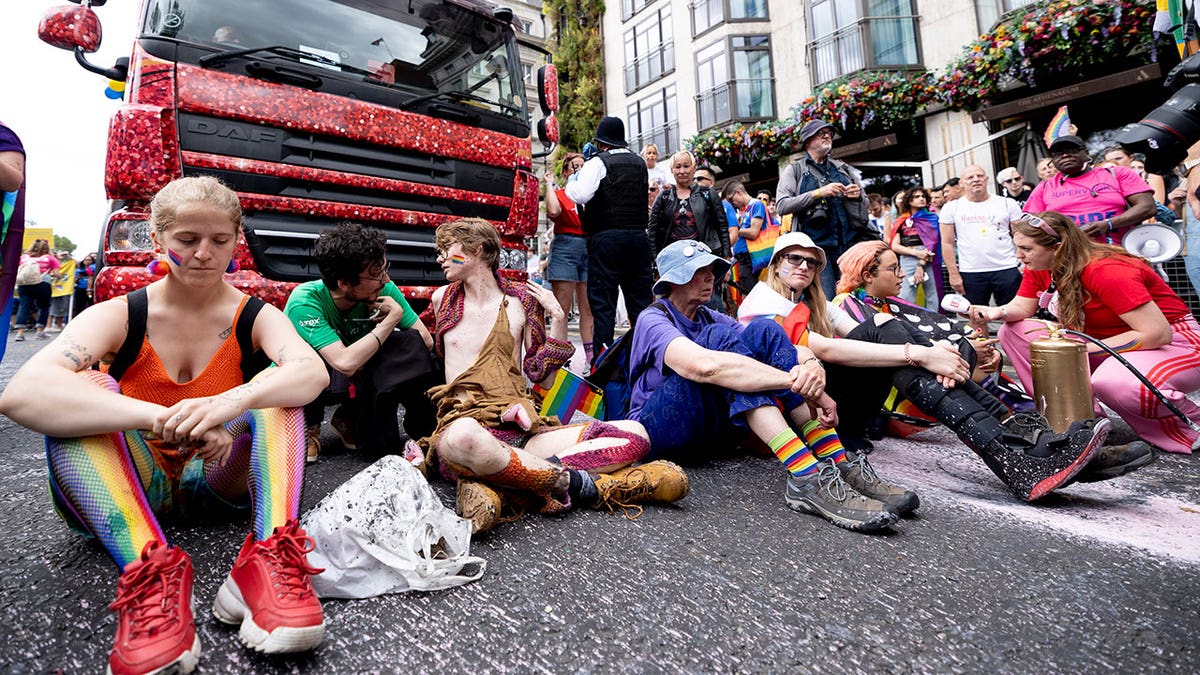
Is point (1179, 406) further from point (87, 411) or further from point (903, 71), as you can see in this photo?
point (903, 71)

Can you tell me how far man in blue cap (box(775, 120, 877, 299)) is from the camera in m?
5.52

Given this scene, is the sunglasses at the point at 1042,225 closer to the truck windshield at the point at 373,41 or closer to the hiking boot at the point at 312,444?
the truck windshield at the point at 373,41

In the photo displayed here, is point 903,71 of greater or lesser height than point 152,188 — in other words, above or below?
above

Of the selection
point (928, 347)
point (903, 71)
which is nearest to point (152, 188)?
point (928, 347)

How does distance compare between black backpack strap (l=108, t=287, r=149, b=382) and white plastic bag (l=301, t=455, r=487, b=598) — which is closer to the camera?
white plastic bag (l=301, t=455, r=487, b=598)

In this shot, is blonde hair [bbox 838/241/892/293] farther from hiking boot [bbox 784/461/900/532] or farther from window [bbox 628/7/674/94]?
window [bbox 628/7/674/94]

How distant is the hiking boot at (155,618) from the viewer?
47.3 inches

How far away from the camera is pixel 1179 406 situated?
3211 millimetres

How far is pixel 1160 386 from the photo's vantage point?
123 inches

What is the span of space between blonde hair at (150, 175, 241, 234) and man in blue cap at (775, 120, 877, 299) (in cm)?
465

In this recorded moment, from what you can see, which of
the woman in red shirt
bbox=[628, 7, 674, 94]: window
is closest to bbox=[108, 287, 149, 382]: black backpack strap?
the woman in red shirt

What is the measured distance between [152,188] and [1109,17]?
13.7m

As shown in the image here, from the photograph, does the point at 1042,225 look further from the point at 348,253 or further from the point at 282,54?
the point at 282,54

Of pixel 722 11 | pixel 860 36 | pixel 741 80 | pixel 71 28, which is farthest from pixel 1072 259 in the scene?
pixel 722 11
